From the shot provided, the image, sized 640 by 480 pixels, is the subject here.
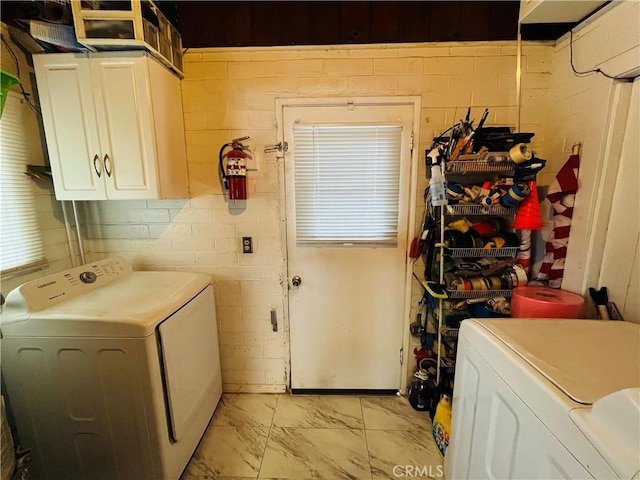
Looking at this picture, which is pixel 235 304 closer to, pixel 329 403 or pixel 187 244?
pixel 187 244

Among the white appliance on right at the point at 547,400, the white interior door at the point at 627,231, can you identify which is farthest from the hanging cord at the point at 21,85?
the white interior door at the point at 627,231

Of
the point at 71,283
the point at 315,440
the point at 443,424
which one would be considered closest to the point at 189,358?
the point at 71,283

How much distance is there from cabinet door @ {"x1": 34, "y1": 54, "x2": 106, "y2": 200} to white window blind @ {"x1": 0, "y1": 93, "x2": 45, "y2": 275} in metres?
0.17

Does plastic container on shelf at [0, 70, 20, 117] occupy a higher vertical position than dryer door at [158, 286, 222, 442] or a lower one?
higher

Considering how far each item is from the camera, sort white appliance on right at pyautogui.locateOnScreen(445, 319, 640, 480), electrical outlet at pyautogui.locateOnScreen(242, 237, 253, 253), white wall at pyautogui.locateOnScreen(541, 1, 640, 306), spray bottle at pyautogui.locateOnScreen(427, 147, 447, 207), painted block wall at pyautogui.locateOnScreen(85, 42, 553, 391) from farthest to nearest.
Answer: electrical outlet at pyautogui.locateOnScreen(242, 237, 253, 253) < painted block wall at pyautogui.locateOnScreen(85, 42, 553, 391) < spray bottle at pyautogui.locateOnScreen(427, 147, 447, 207) < white wall at pyautogui.locateOnScreen(541, 1, 640, 306) < white appliance on right at pyautogui.locateOnScreen(445, 319, 640, 480)

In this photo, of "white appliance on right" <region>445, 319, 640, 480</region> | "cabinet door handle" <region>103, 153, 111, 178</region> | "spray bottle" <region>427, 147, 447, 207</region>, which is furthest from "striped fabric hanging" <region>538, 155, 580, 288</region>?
"cabinet door handle" <region>103, 153, 111, 178</region>

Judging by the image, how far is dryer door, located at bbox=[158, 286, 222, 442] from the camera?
1.35 m

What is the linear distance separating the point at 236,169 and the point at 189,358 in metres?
1.14

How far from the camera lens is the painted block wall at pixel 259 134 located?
67.7 inches

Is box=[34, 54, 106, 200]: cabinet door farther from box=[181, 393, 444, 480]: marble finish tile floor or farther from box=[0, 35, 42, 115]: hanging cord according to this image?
box=[181, 393, 444, 480]: marble finish tile floor

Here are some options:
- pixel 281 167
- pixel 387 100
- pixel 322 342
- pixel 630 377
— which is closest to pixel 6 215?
pixel 281 167

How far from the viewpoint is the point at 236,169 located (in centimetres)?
174

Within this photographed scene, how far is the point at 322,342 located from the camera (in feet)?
6.69

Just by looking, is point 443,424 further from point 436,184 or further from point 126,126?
point 126,126
